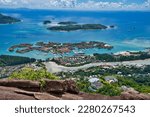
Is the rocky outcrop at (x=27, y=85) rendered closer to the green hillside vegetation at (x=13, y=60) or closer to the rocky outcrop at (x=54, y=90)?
the rocky outcrop at (x=54, y=90)

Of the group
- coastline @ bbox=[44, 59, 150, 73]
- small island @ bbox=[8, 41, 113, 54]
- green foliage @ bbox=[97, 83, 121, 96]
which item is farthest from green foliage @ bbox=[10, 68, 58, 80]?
small island @ bbox=[8, 41, 113, 54]

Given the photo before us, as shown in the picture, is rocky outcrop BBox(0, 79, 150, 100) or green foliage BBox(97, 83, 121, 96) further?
green foliage BBox(97, 83, 121, 96)

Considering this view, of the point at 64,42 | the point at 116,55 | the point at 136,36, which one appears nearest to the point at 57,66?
the point at 116,55

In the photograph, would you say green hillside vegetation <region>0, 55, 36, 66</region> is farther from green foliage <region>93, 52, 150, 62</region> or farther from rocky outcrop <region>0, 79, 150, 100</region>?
rocky outcrop <region>0, 79, 150, 100</region>

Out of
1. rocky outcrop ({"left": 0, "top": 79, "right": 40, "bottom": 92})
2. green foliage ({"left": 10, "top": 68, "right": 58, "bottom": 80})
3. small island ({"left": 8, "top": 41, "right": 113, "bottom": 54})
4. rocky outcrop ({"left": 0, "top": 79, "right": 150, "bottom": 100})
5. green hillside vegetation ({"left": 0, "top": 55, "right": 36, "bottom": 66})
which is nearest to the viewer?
rocky outcrop ({"left": 0, "top": 79, "right": 150, "bottom": 100})

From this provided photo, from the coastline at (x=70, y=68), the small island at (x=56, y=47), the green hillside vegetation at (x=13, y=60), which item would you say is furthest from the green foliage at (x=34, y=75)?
the small island at (x=56, y=47)

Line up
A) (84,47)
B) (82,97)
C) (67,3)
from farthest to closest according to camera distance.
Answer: (67,3) → (84,47) → (82,97)

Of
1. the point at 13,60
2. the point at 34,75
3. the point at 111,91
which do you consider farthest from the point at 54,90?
the point at 13,60

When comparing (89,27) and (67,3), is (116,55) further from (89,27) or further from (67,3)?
(67,3)
